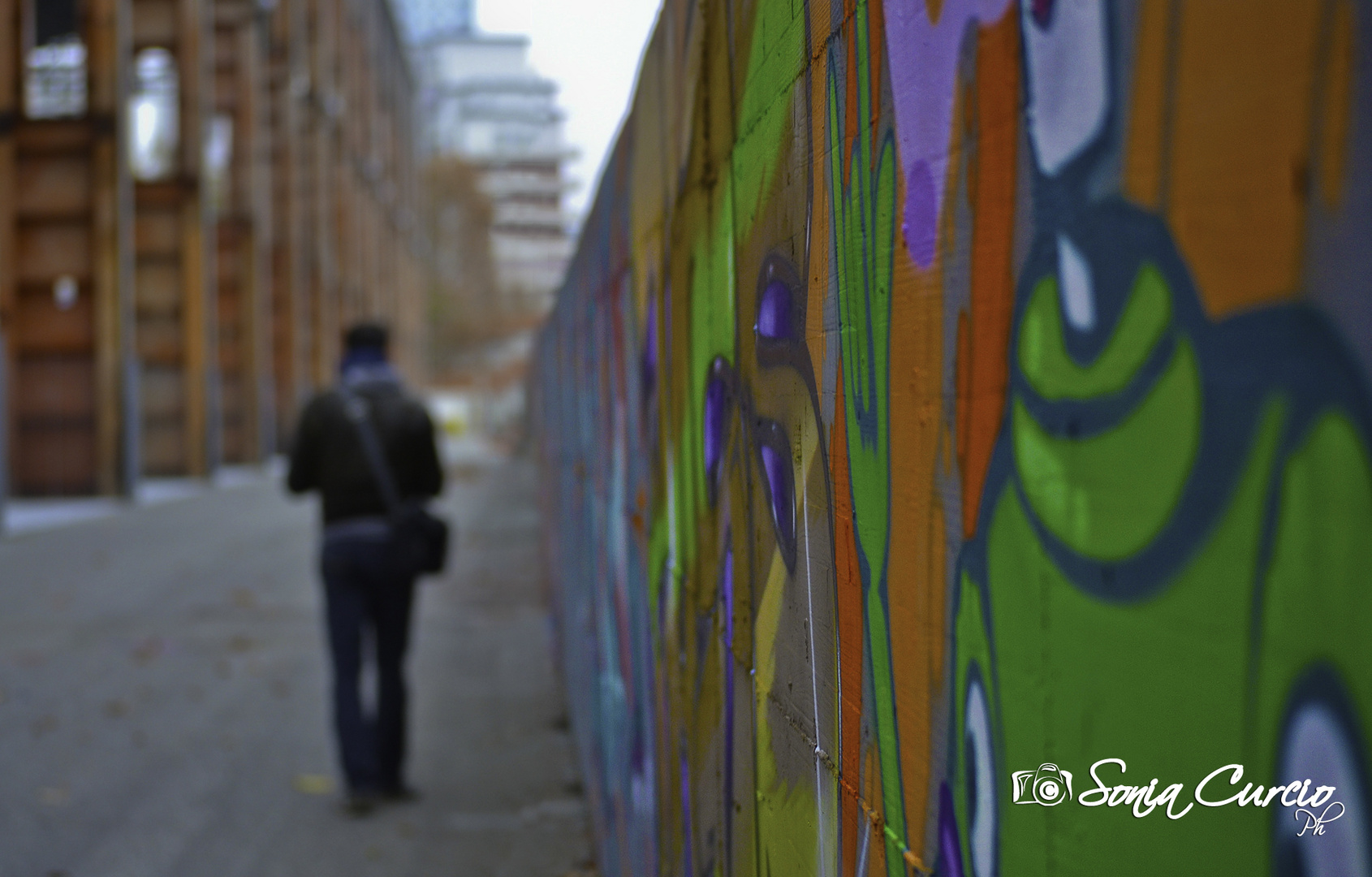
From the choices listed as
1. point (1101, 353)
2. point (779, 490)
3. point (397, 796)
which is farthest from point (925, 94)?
point (397, 796)

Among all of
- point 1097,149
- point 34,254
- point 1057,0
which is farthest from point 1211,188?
point 34,254

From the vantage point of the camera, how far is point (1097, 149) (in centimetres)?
79

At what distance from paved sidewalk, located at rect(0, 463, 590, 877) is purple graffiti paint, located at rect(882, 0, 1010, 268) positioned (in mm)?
3998

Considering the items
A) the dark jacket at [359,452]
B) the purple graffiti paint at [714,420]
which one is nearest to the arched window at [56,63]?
the dark jacket at [359,452]

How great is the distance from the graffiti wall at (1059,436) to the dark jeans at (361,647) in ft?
12.8

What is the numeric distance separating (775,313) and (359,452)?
415 cm

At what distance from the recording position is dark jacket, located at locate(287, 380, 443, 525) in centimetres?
546

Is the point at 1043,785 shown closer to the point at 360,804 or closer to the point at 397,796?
the point at 360,804

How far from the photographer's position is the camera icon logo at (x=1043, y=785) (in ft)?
2.78

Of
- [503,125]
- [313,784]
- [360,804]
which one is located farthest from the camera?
[503,125]

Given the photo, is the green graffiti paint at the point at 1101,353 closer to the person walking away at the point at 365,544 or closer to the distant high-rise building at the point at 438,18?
the person walking away at the point at 365,544

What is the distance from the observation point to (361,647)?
5500 mm

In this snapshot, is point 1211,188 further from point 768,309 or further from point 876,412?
point 768,309

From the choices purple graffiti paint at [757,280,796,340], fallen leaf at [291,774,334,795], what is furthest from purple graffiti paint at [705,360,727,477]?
fallen leaf at [291,774,334,795]
